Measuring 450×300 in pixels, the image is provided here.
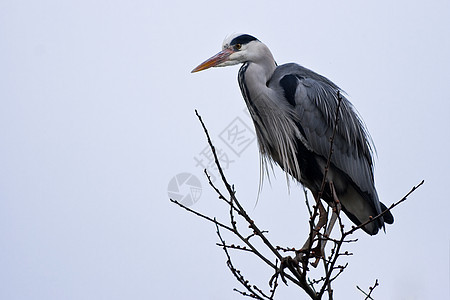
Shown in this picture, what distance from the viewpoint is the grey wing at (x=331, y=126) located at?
405 cm

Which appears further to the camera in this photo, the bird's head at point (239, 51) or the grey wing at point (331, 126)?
the bird's head at point (239, 51)

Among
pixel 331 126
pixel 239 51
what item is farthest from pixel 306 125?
pixel 239 51

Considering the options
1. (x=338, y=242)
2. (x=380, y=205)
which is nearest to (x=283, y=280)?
(x=338, y=242)

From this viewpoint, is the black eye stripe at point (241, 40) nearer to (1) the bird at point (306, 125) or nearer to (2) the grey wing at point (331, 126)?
(1) the bird at point (306, 125)

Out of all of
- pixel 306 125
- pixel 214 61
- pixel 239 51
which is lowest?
pixel 306 125

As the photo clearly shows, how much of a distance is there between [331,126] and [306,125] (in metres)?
0.18

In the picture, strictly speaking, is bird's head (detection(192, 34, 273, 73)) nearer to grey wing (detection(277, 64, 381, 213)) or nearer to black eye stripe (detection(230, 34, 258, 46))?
black eye stripe (detection(230, 34, 258, 46))

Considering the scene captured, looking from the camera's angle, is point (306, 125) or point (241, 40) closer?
point (306, 125)

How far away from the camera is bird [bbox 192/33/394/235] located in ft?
13.3

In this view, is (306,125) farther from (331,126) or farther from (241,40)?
(241,40)

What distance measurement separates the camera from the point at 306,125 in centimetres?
407

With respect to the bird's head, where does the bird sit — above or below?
below

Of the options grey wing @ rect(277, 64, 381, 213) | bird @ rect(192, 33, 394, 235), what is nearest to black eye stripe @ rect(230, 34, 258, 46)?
bird @ rect(192, 33, 394, 235)

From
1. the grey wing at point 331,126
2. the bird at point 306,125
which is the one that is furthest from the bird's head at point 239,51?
the grey wing at point 331,126
